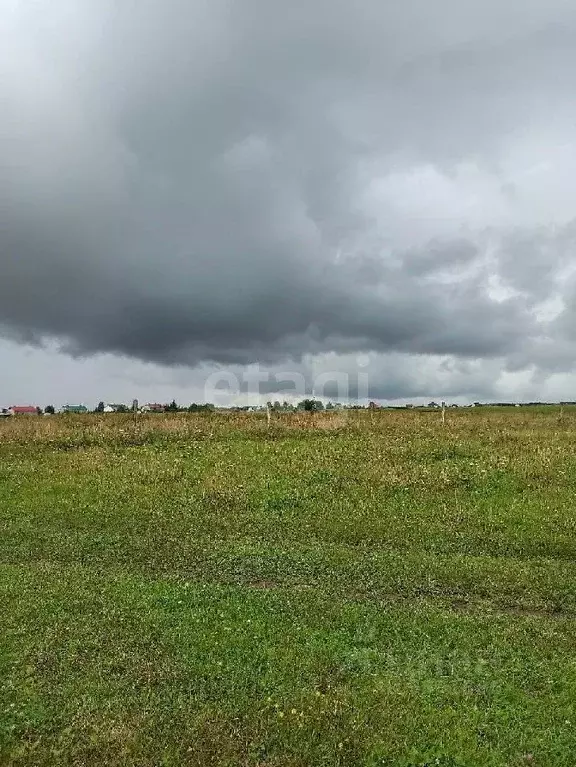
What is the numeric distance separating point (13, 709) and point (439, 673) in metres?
6.33

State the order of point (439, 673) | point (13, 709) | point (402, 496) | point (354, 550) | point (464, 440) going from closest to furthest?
point (13, 709) < point (439, 673) < point (354, 550) < point (402, 496) < point (464, 440)

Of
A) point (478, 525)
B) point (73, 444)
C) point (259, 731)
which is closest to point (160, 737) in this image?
point (259, 731)

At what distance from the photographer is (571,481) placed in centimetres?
2358

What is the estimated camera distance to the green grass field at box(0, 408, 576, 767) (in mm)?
8578

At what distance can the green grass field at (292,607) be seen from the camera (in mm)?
8578

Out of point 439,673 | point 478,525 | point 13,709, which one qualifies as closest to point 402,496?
point 478,525

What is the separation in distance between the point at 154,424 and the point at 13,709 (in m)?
30.6

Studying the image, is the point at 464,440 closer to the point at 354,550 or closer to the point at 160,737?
the point at 354,550

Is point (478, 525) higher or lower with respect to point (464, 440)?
lower

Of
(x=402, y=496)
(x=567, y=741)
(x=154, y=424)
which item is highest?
(x=154, y=424)

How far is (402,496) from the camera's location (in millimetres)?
22688

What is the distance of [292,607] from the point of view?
13.2 meters

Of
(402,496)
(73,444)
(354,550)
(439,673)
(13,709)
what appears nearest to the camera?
(13,709)

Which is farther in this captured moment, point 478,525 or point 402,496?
point 402,496
